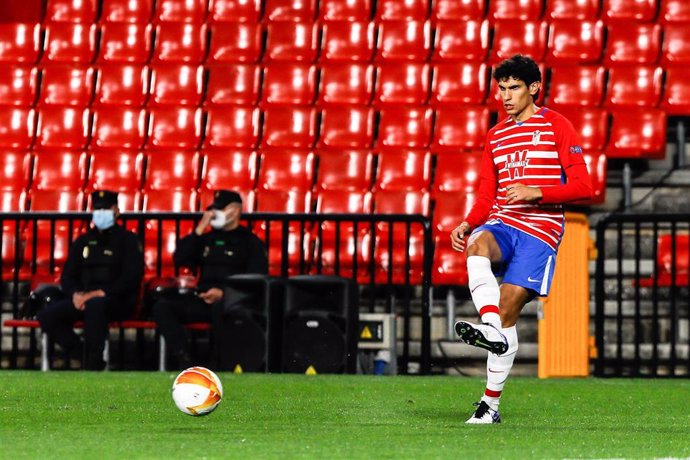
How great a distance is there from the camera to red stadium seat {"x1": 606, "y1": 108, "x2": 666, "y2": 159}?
1207cm

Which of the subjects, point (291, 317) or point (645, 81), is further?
point (645, 81)

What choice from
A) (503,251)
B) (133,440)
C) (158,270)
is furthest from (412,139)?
(133,440)

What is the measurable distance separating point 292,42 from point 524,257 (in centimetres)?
739

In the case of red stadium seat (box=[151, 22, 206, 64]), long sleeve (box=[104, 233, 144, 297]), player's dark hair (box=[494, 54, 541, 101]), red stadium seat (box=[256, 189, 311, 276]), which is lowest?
long sleeve (box=[104, 233, 144, 297])

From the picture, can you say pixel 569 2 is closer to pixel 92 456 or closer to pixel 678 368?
pixel 678 368

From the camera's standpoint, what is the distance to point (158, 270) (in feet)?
35.6

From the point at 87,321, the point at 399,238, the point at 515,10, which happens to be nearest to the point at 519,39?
the point at 515,10

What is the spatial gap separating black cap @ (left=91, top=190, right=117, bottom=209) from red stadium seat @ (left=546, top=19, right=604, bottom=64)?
440 cm

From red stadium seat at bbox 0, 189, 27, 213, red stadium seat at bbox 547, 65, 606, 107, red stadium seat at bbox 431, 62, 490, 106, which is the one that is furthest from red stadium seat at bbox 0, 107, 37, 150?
red stadium seat at bbox 547, 65, 606, 107

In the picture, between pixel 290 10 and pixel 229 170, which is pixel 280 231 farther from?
pixel 290 10

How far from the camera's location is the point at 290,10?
13289 millimetres

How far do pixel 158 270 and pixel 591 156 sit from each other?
3767 mm

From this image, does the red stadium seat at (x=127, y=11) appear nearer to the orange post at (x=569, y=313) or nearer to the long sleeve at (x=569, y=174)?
the orange post at (x=569, y=313)

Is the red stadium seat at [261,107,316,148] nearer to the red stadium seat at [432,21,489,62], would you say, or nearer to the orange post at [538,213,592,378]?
Answer: the red stadium seat at [432,21,489,62]
